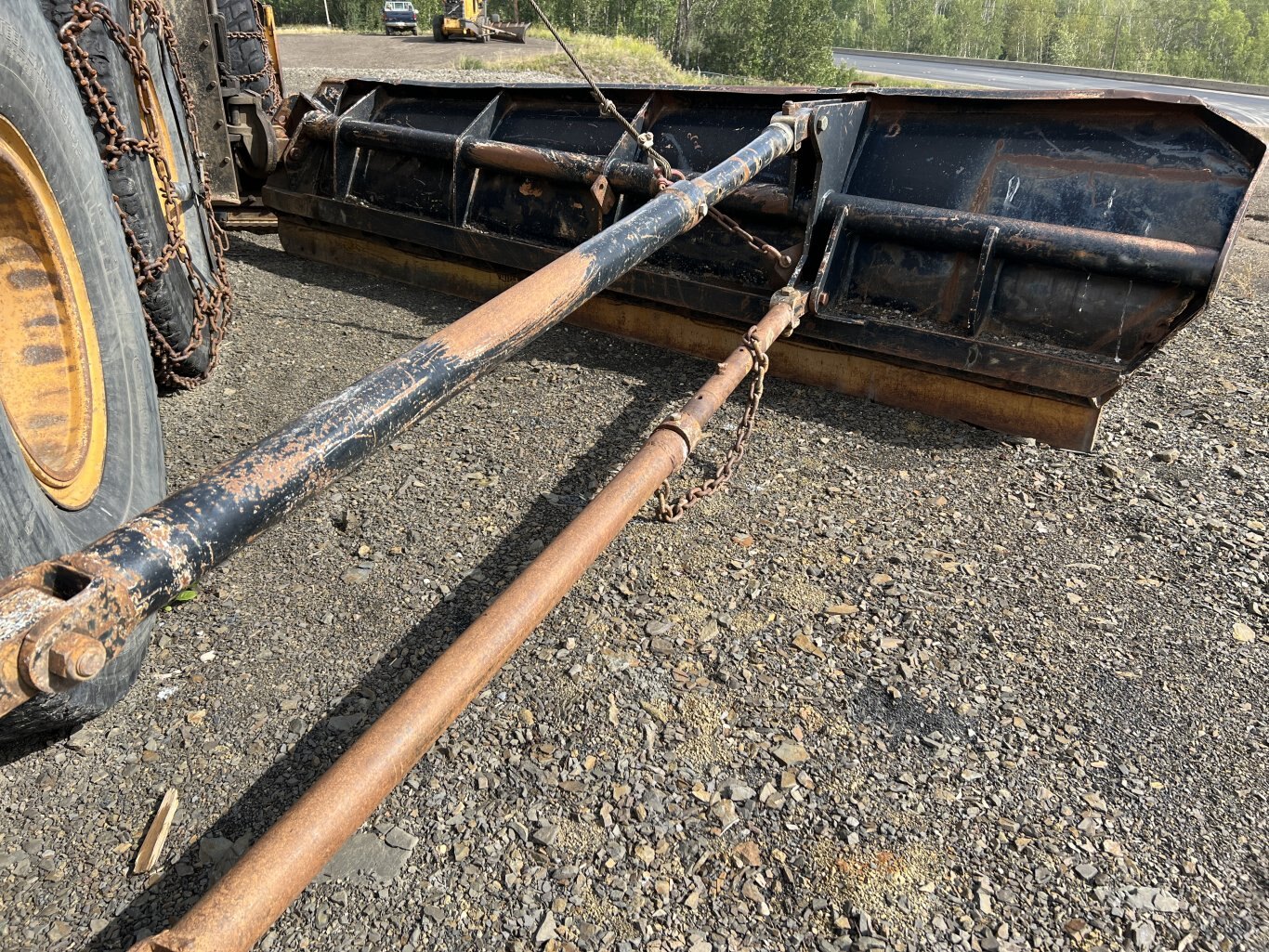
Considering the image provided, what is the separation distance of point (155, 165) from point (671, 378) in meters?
2.25

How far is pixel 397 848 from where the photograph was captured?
1.98 m

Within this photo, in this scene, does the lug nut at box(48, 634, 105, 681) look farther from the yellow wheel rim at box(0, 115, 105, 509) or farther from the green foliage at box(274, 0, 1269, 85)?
the green foliage at box(274, 0, 1269, 85)

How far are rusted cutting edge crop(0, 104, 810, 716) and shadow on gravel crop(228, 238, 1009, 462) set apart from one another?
5.29 feet

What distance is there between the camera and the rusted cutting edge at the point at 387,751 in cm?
134

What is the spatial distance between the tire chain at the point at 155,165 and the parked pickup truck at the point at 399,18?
36.5 m

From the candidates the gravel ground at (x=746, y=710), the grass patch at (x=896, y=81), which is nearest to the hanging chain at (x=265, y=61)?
the gravel ground at (x=746, y=710)

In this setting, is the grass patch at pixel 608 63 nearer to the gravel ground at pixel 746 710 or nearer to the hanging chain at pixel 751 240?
the hanging chain at pixel 751 240

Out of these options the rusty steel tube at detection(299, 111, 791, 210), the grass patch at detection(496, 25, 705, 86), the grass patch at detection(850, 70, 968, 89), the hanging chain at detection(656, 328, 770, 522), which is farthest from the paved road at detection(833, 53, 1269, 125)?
the hanging chain at detection(656, 328, 770, 522)

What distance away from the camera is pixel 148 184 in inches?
137

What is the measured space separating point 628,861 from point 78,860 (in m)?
1.15

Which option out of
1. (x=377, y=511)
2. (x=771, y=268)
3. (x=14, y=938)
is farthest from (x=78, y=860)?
(x=771, y=268)

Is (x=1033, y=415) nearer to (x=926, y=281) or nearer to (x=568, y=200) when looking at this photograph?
(x=926, y=281)

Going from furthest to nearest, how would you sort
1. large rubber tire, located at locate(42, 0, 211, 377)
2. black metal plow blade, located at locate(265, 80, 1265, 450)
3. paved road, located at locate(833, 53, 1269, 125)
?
paved road, located at locate(833, 53, 1269, 125)
black metal plow blade, located at locate(265, 80, 1265, 450)
large rubber tire, located at locate(42, 0, 211, 377)

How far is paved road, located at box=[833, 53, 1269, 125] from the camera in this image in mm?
26109
